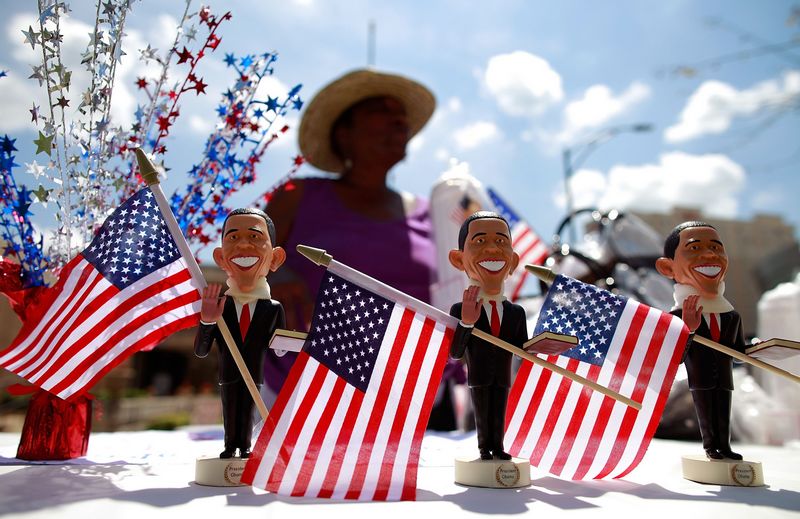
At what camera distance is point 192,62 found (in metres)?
2.25

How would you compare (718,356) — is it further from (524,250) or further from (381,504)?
(524,250)

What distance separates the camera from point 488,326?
1.92 m

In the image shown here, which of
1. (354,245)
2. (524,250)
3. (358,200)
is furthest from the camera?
(358,200)

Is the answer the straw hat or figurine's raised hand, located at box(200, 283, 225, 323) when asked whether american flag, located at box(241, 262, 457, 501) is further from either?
the straw hat

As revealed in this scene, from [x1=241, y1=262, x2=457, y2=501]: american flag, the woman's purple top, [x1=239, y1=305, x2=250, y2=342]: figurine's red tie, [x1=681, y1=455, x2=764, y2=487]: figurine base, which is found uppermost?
the woman's purple top

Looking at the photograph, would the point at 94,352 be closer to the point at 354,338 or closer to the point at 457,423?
the point at 354,338

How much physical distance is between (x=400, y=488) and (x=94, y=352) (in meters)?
1.16

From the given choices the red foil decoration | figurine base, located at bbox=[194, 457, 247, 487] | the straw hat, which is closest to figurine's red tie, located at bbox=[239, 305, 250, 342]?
figurine base, located at bbox=[194, 457, 247, 487]

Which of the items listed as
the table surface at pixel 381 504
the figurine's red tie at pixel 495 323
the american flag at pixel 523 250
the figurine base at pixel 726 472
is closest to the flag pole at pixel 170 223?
the table surface at pixel 381 504

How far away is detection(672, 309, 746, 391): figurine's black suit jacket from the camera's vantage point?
1975mm

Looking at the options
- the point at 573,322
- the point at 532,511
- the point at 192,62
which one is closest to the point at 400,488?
the point at 532,511

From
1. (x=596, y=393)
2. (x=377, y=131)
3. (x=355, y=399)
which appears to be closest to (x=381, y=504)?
(x=355, y=399)

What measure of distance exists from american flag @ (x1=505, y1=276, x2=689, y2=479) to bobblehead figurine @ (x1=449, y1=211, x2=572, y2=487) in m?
0.12

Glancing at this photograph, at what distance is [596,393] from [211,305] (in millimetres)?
1344
